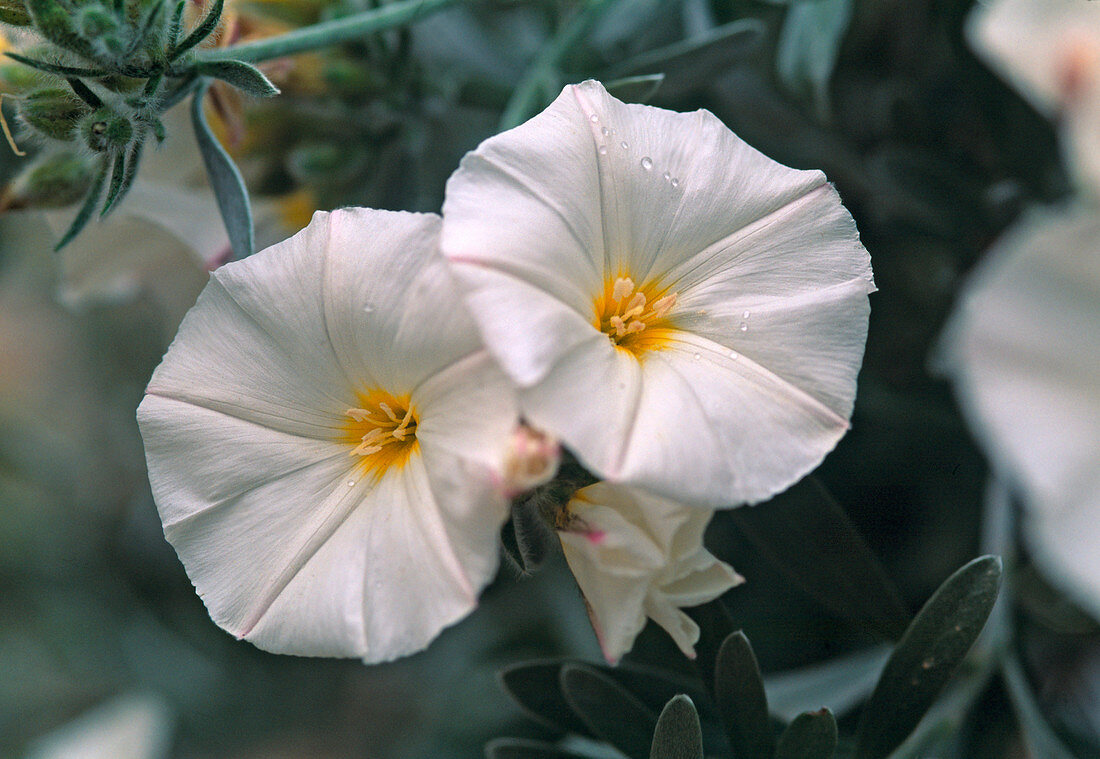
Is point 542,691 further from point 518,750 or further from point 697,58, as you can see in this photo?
point 697,58

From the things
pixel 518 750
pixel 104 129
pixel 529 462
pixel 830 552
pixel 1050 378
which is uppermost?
pixel 104 129

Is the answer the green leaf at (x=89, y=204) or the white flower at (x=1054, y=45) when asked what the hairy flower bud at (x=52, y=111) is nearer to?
the green leaf at (x=89, y=204)

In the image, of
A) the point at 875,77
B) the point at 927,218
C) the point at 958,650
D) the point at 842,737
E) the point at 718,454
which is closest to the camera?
the point at 718,454

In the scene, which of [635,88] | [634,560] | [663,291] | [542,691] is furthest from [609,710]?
[635,88]

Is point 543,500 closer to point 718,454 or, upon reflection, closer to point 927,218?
point 718,454

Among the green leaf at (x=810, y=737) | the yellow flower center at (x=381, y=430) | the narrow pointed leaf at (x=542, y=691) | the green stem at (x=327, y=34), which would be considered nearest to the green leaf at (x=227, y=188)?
the green stem at (x=327, y=34)

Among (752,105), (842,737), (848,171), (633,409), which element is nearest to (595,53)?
(752,105)

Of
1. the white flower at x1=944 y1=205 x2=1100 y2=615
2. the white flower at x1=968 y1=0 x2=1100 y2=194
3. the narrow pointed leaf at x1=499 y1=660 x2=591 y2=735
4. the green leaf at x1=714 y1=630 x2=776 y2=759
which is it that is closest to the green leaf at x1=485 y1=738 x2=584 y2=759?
the narrow pointed leaf at x1=499 y1=660 x2=591 y2=735
